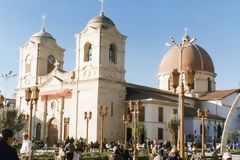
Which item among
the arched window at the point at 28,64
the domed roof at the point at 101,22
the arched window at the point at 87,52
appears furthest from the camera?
the arched window at the point at 28,64

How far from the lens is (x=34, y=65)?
188ft

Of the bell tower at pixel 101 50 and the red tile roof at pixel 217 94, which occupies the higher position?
the bell tower at pixel 101 50

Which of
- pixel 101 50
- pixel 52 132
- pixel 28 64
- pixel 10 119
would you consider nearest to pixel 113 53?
pixel 101 50

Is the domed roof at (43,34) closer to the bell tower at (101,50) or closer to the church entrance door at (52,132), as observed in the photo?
the bell tower at (101,50)

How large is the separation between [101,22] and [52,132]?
15.2 metres

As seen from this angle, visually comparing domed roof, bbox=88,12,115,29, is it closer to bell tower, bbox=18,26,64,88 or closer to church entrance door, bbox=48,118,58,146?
bell tower, bbox=18,26,64,88

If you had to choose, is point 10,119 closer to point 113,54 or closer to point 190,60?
point 113,54

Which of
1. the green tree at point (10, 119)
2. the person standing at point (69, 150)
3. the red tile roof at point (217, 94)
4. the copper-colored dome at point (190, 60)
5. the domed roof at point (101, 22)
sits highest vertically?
the domed roof at point (101, 22)

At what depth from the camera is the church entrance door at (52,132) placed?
53.2 meters

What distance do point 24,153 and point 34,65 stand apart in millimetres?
42142

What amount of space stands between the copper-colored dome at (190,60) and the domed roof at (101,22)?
15621 mm

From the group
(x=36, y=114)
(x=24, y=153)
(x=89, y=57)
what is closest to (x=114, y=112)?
(x=89, y=57)

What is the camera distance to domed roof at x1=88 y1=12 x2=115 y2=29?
50.2 meters

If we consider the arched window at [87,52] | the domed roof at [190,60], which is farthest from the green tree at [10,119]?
the domed roof at [190,60]
